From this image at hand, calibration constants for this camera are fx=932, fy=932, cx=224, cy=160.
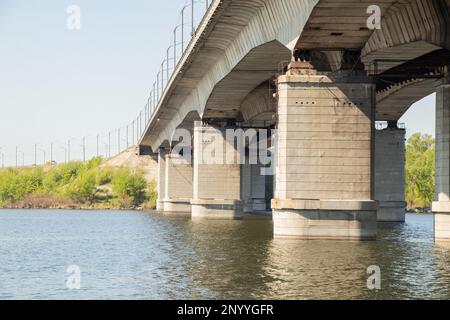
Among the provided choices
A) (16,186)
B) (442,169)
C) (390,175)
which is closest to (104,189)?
(16,186)

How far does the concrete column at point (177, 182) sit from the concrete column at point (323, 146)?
7906 cm

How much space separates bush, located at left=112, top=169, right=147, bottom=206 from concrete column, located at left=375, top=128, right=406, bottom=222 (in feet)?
299

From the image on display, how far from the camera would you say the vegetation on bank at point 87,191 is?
173500 millimetres

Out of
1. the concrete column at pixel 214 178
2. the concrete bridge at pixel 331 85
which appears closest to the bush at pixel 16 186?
the concrete column at pixel 214 178

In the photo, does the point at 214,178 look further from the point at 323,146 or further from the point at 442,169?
the point at 323,146

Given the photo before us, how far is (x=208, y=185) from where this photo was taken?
9412 centimetres

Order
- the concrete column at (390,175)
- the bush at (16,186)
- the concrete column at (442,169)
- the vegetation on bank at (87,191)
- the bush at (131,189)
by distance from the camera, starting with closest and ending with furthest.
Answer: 1. the concrete column at (442,169)
2. the concrete column at (390,175)
3. the bush at (131,189)
4. the vegetation on bank at (87,191)
5. the bush at (16,186)

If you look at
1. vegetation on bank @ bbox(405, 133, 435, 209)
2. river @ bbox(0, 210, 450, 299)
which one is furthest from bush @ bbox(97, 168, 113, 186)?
river @ bbox(0, 210, 450, 299)

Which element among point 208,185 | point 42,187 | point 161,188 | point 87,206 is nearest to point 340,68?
point 208,185

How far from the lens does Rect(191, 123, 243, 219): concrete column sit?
9344 centimetres

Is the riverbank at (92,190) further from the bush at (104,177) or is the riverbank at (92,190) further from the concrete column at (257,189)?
the concrete column at (257,189)

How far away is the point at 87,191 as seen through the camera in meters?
179
